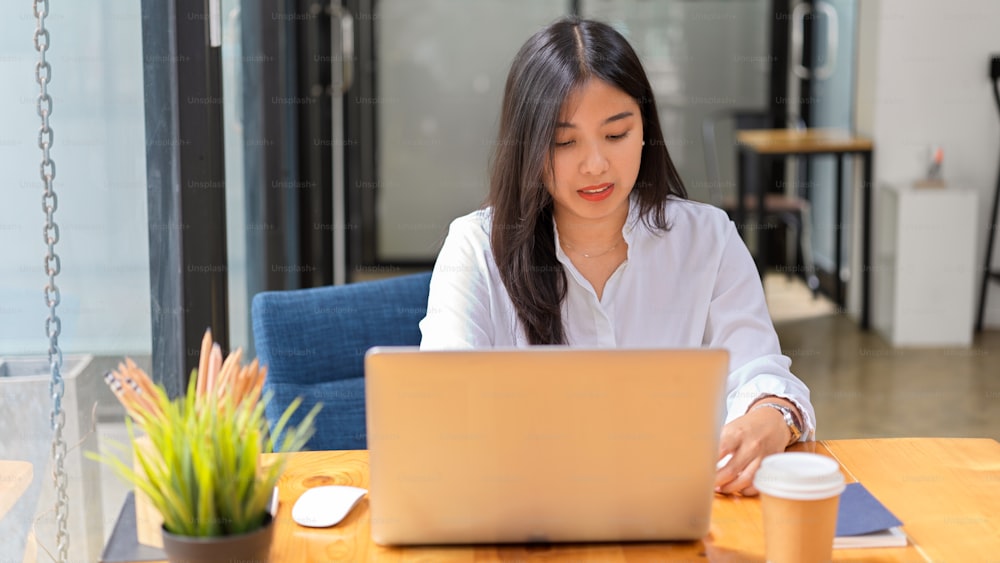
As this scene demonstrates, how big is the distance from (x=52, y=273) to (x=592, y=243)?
83cm

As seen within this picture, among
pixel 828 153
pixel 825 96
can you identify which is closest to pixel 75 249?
pixel 828 153

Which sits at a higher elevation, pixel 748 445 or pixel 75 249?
pixel 75 249

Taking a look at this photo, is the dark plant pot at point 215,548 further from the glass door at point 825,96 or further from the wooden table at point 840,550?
the glass door at point 825,96

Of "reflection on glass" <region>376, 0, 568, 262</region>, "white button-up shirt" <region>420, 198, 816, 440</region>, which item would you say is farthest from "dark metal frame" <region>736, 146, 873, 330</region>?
"white button-up shirt" <region>420, 198, 816, 440</region>

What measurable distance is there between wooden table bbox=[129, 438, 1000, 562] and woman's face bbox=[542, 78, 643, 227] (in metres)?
0.48

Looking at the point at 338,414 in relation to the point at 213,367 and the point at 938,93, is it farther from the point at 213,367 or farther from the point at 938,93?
the point at 938,93

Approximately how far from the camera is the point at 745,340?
5.72 ft

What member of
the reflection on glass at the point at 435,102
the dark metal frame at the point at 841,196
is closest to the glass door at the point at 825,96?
the dark metal frame at the point at 841,196

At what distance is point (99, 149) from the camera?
1896 millimetres

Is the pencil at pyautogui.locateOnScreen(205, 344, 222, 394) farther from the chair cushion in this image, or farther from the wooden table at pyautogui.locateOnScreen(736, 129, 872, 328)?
the wooden table at pyautogui.locateOnScreen(736, 129, 872, 328)

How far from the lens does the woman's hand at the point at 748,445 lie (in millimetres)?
1406

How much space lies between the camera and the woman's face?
1.71m

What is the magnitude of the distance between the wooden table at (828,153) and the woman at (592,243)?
3.38m

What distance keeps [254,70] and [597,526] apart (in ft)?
7.54
